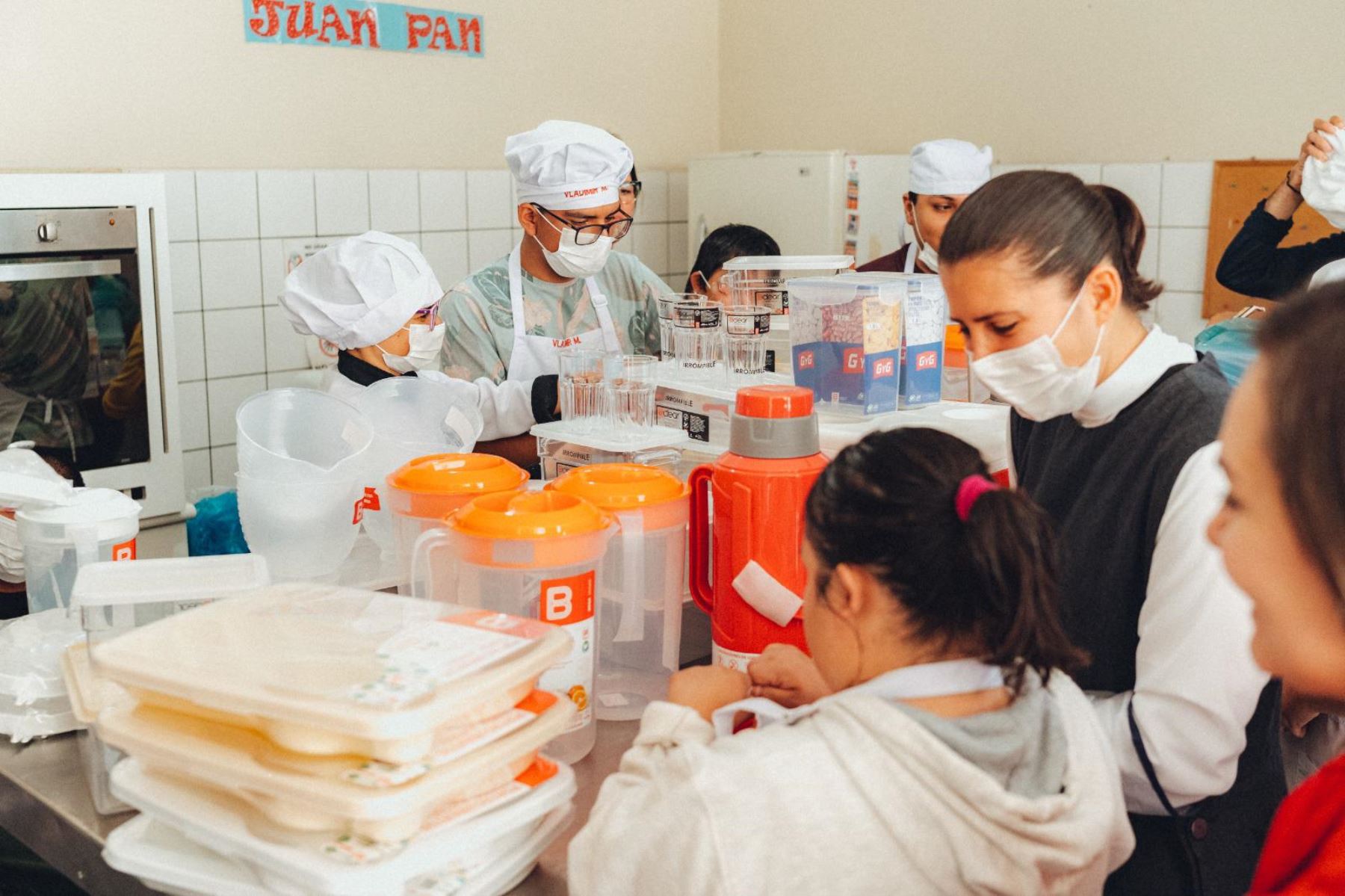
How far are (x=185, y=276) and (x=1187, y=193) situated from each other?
9.63ft

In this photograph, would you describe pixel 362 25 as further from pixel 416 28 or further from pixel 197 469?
pixel 197 469

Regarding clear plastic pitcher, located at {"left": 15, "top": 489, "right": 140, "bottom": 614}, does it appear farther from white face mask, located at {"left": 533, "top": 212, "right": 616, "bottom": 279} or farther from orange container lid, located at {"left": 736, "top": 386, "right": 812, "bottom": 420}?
white face mask, located at {"left": 533, "top": 212, "right": 616, "bottom": 279}

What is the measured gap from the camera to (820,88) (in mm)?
4688

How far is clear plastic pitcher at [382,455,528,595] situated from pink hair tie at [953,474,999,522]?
650mm

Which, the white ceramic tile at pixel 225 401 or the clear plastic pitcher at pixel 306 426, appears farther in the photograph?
the white ceramic tile at pixel 225 401

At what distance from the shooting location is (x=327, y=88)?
3.78 meters

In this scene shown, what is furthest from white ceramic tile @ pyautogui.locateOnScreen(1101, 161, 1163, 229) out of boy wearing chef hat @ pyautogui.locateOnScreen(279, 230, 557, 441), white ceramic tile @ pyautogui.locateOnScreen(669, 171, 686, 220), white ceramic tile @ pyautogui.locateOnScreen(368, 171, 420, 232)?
boy wearing chef hat @ pyautogui.locateOnScreen(279, 230, 557, 441)

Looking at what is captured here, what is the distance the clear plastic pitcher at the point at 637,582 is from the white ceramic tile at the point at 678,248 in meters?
3.40

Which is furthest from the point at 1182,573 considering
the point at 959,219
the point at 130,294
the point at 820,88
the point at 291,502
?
the point at 820,88

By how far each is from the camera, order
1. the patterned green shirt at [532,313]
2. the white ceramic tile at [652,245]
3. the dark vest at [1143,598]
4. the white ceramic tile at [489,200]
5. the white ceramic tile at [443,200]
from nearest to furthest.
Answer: the dark vest at [1143,598], the patterned green shirt at [532,313], the white ceramic tile at [443,200], the white ceramic tile at [489,200], the white ceramic tile at [652,245]

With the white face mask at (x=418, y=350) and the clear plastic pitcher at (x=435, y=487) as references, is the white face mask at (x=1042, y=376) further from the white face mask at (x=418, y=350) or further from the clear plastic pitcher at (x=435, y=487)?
the white face mask at (x=418, y=350)

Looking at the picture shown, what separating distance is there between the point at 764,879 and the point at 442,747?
0.92ft

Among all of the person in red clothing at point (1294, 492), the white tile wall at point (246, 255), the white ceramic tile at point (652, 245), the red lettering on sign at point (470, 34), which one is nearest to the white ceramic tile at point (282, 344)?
the white tile wall at point (246, 255)

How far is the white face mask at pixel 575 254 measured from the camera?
2.87m
